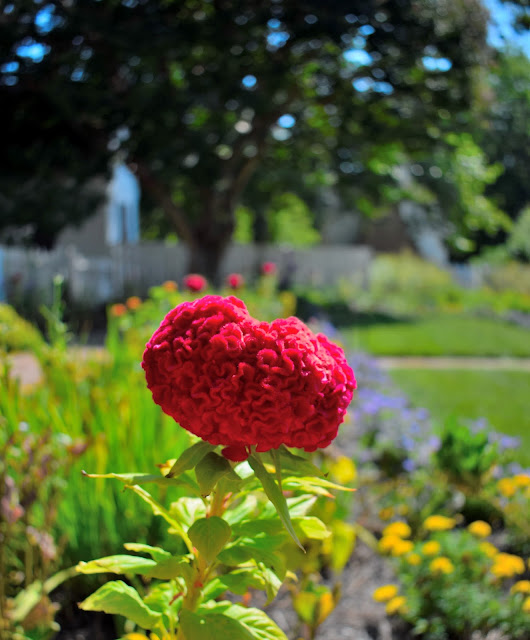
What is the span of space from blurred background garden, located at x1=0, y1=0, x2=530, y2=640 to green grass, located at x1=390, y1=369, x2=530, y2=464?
4 centimetres

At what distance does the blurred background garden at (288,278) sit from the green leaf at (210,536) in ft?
1.09

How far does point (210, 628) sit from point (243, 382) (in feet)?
1.57

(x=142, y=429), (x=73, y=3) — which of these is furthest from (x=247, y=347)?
(x=73, y=3)

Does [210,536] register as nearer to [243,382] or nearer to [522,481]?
[243,382]

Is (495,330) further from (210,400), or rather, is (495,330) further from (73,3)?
(210,400)

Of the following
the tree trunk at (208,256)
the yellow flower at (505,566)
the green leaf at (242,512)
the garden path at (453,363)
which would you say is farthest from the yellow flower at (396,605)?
the tree trunk at (208,256)

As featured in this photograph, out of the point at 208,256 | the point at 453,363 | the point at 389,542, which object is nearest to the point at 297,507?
the point at 389,542

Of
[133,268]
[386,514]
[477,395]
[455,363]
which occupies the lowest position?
[133,268]

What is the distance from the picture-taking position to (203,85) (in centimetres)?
1266

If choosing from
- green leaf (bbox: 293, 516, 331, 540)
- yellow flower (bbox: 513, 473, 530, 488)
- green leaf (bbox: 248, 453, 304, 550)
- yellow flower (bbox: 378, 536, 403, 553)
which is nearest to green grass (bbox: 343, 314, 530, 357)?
yellow flower (bbox: 513, 473, 530, 488)

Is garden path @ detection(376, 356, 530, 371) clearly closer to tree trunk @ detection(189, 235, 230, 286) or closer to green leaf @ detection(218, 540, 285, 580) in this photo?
tree trunk @ detection(189, 235, 230, 286)

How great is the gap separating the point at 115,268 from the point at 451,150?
805 cm

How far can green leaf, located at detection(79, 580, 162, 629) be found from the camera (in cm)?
142

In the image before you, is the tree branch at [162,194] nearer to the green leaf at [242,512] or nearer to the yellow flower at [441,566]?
the yellow flower at [441,566]
